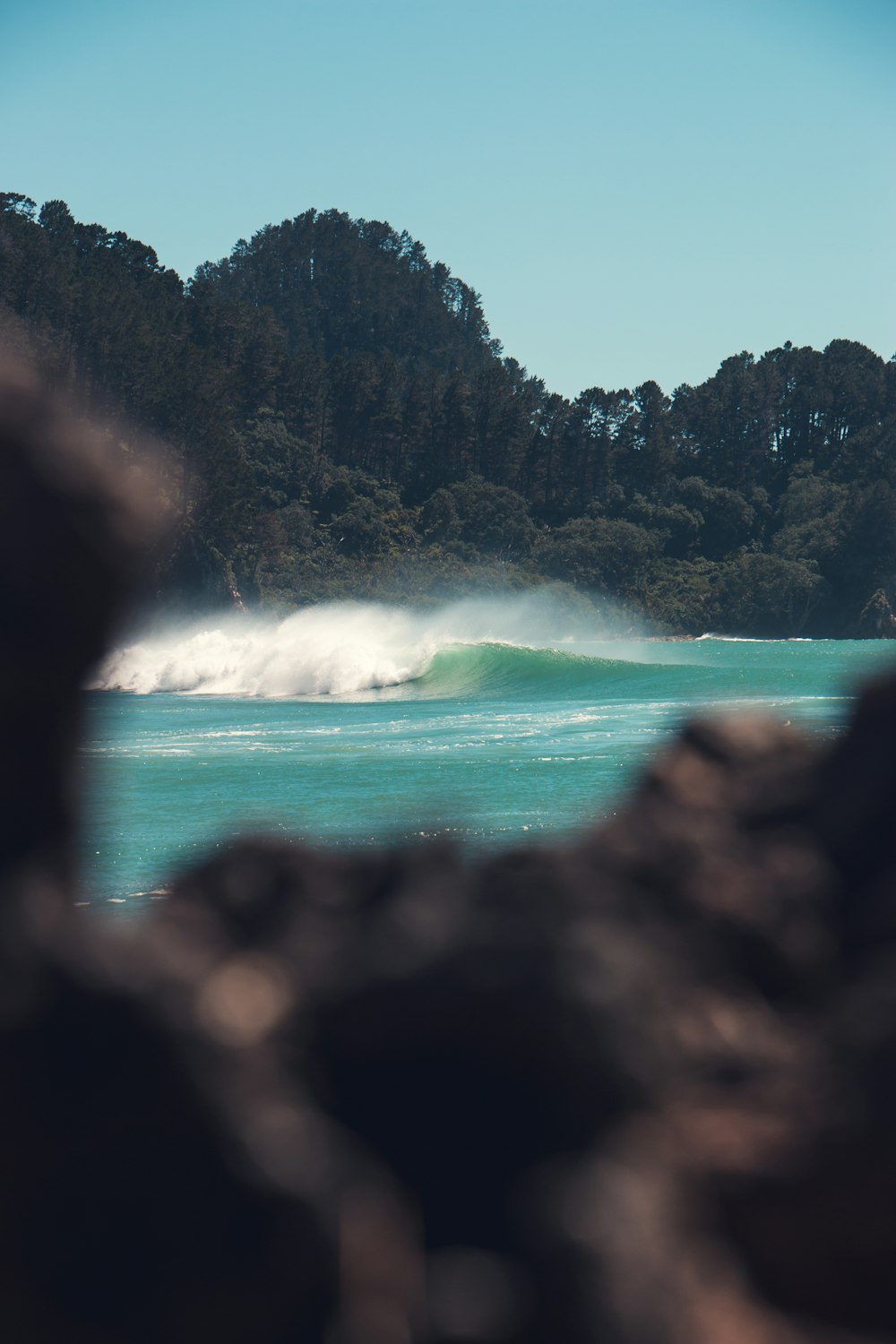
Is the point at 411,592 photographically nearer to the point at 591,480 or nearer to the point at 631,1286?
the point at 591,480

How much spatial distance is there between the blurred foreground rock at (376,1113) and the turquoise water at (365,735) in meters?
0.24

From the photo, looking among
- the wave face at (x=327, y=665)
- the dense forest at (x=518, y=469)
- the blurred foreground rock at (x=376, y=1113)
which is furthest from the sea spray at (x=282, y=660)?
the dense forest at (x=518, y=469)

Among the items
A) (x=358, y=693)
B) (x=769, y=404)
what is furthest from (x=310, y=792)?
(x=769, y=404)

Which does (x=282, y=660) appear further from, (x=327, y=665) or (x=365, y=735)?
(x=365, y=735)

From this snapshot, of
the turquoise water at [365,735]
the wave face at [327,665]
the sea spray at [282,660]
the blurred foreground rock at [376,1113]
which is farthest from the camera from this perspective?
the sea spray at [282,660]

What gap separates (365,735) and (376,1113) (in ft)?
48.2

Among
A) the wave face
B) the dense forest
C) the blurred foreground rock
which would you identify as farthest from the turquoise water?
the dense forest

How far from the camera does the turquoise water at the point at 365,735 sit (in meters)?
8.23

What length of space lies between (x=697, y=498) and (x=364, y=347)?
4246 cm

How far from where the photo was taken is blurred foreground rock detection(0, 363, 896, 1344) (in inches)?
66.8

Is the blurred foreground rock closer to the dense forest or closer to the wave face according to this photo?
the wave face

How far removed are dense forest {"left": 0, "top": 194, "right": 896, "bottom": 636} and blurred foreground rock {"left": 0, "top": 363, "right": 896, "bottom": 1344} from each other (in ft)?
190

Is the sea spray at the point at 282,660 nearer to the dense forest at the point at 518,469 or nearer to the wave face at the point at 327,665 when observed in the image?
the wave face at the point at 327,665

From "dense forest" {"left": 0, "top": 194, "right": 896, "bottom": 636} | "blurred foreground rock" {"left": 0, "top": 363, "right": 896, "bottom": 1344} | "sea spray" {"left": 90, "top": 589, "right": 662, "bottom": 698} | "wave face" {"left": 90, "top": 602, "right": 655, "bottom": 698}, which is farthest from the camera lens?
"dense forest" {"left": 0, "top": 194, "right": 896, "bottom": 636}
